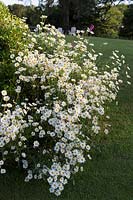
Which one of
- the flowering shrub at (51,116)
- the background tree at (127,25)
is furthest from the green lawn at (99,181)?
the background tree at (127,25)

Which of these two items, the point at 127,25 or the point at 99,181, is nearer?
the point at 99,181

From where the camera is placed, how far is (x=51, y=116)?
4.14m

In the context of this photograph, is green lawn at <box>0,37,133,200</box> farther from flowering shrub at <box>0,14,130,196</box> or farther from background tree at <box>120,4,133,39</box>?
background tree at <box>120,4,133,39</box>

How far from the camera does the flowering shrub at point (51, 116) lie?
3.93 meters

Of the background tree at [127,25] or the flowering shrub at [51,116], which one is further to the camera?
the background tree at [127,25]

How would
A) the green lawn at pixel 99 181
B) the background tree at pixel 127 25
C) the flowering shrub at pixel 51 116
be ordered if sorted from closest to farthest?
the flowering shrub at pixel 51 116 → the green lawn at pixel 99 181 → the background tree at pixel 127 25

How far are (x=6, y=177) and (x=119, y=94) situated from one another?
8.90ft

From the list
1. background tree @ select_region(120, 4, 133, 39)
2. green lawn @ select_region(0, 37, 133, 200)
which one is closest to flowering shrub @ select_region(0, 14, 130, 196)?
green lawn @ select_region(0, 37, 133, 200)

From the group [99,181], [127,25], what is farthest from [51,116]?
[127,25]

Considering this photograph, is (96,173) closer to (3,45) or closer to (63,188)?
(63,188)

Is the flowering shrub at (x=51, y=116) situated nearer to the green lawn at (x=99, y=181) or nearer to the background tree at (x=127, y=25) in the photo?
the green lawn at (x=99, y=181)

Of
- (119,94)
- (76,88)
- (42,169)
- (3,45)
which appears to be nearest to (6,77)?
(3,45)

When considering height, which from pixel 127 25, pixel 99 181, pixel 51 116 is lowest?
pixel 127 25

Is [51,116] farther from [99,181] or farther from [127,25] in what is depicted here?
[127,25]
